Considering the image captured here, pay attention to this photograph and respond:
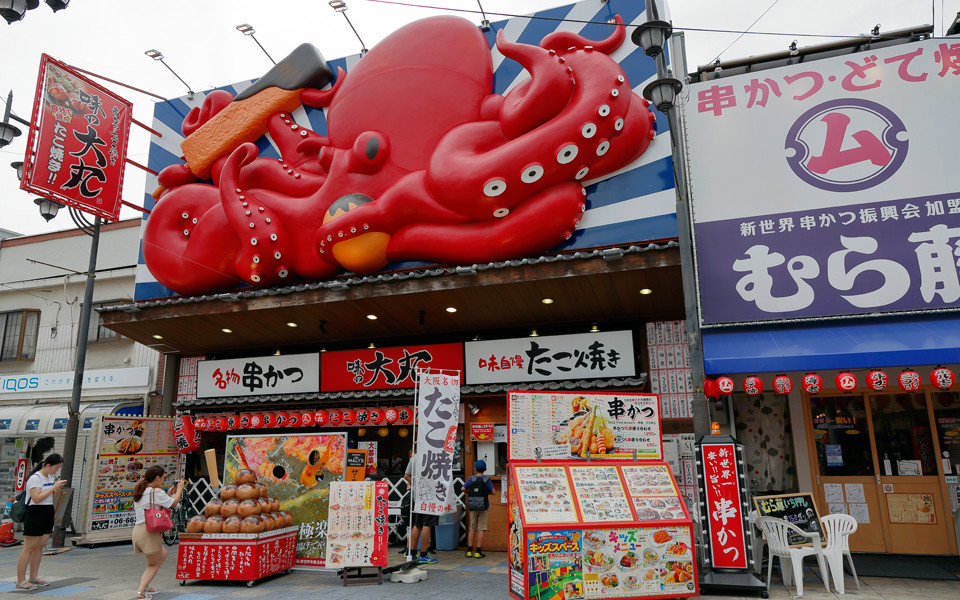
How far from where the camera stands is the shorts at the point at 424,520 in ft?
32.1

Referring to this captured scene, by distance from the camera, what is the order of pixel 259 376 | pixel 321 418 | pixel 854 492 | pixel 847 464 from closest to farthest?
1. pixel 854 492
2. pixel 847 464
3. pixel 321 418
4. pixel 259 376

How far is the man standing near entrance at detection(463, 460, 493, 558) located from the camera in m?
10.9

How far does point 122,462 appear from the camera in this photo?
13.7 meters

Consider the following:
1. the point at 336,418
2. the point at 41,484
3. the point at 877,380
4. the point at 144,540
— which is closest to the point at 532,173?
the point at 877,380

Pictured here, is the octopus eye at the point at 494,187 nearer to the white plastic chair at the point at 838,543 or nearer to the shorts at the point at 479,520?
the shorts at the point at 479,520

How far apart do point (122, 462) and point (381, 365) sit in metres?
6.48

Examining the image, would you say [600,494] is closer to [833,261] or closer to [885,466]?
[833,261]

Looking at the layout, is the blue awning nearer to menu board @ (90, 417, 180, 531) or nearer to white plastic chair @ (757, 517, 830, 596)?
white plastic chair @ (757, 517, 830, 596)

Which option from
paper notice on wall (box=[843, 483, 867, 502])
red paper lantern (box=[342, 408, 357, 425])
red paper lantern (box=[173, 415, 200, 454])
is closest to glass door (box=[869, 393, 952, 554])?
paper notice on wall (box=[843, 483, 867, 502])

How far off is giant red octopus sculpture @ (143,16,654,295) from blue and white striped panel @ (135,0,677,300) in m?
0.26

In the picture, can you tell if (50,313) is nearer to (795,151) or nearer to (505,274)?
(505,274)

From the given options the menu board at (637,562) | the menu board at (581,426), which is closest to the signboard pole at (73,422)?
the menu board at (581,426)

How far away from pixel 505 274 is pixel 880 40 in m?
8.15

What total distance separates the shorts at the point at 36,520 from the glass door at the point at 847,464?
484 inches
